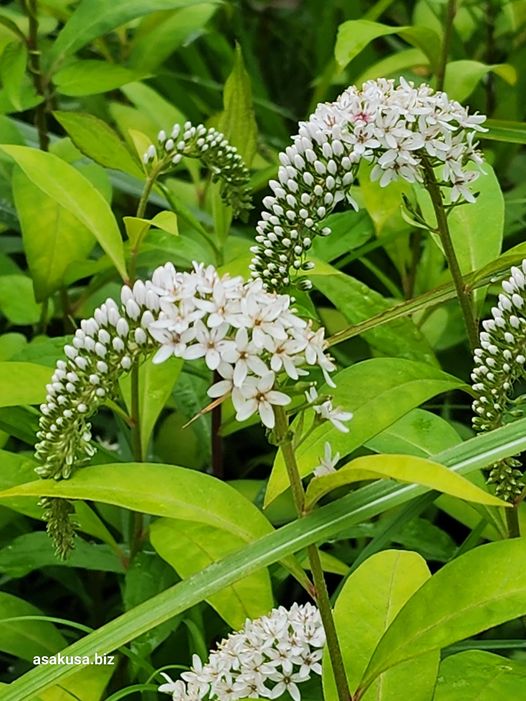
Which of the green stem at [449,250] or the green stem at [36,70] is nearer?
the green stem at [449,250]

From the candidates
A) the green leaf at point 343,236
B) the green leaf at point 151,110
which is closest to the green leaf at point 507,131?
the green leaf at point 343,236

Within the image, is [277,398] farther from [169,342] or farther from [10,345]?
[10,345]

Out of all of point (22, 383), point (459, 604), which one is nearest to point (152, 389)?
point (22, 383)

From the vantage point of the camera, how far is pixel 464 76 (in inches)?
59.3

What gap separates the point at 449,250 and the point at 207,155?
1.05 feet

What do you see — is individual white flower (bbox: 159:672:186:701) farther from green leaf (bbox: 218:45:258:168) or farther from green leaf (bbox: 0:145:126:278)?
green leaf (bbox: 218:45:258:168)

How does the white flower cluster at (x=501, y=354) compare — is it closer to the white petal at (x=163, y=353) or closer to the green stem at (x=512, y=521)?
the green stem at (x=512, y=521)

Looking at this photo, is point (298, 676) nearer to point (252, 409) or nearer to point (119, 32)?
point (252, 409)

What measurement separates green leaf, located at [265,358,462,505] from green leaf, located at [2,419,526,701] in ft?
0.22

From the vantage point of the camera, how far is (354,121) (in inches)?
33.8

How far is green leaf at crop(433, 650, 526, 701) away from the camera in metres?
0.79

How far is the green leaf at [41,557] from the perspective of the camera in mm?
1090

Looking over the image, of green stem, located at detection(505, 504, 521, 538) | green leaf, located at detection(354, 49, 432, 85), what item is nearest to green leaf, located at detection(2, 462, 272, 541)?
green stem, located at detection(505, 504, 521, 538)

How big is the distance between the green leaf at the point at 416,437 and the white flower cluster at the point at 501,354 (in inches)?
4.8
